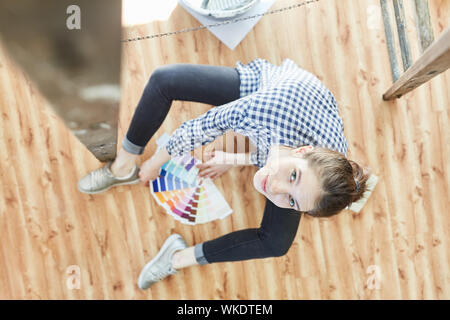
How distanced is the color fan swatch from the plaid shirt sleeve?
0.23 meters

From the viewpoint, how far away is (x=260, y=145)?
955 millimetres

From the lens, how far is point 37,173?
128 centimetres

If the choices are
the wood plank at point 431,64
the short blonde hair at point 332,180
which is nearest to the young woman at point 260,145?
the short blonde hair at point 332,180

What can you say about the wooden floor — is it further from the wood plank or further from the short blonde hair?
the short blonde hair

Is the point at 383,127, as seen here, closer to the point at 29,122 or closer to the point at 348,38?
the point at 348,38

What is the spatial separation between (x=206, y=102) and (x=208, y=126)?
17 cm

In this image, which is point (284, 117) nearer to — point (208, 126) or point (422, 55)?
point (208, 126)

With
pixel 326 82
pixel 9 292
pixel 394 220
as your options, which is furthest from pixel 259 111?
pixel 9 292

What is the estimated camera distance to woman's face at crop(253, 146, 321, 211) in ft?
2.46

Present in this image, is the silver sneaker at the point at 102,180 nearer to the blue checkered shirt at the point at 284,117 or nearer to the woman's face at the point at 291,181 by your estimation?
the blue checkered shirt at the point at 284,117

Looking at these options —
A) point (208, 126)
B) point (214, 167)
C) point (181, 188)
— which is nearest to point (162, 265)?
point (181, 188)

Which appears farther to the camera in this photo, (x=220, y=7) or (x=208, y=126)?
(x=220, y=7)

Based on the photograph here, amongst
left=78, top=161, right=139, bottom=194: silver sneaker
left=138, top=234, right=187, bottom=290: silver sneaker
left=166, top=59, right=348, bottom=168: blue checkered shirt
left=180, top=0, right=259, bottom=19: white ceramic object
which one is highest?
left=180, top=0, right=259, bottom=19: white ceramic object

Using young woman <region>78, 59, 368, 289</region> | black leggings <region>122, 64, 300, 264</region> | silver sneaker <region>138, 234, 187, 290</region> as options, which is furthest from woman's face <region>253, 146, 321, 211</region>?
silver sneaker <region>138, 234, 187, 290</region>
